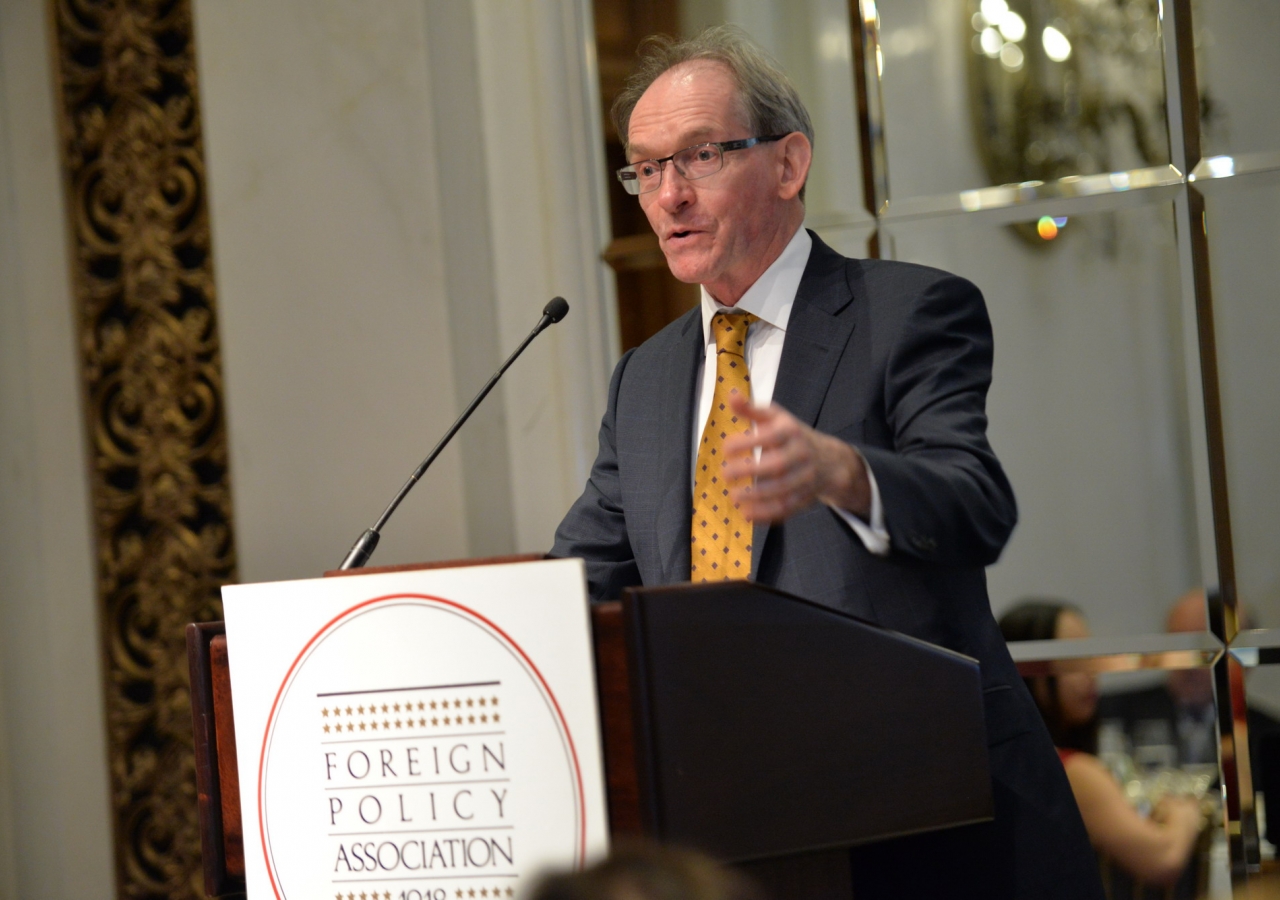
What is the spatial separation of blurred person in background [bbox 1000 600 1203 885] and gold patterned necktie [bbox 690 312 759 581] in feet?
4.26

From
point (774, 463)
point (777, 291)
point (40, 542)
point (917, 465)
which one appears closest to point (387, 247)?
point (40, 542)

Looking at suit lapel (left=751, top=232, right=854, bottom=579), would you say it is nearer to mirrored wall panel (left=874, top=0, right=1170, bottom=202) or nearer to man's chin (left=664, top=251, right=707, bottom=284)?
man's chin (left=664, top=251, right=707, bottom=284)

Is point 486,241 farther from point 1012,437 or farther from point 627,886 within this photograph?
point 627,886

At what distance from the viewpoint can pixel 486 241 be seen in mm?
2793

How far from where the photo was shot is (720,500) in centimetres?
141

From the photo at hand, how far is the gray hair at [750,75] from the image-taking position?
165 centimetres

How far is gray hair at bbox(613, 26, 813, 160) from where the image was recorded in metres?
1.65

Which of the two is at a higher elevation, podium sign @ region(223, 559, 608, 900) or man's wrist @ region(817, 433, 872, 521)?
man's wrist @ region(817, 433, 872, 521)

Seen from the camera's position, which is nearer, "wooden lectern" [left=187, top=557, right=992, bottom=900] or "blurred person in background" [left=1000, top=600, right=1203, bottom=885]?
"wooden lectern" [left=187, top=557, right=992, bottom=900]

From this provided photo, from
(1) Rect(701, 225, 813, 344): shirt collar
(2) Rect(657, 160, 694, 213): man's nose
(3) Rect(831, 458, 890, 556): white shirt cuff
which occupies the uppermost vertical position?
(2) Rect(657, 160, 694, 213): man's nose

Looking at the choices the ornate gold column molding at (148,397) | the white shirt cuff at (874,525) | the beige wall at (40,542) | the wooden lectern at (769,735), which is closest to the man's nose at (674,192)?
the white shirt cuff at (874,525)

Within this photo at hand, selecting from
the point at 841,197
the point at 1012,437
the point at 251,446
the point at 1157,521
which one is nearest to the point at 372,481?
the point at 251,446

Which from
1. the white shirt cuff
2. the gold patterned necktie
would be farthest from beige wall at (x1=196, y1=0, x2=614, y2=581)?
the white shirt cuff

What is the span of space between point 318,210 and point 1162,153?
1.80m
